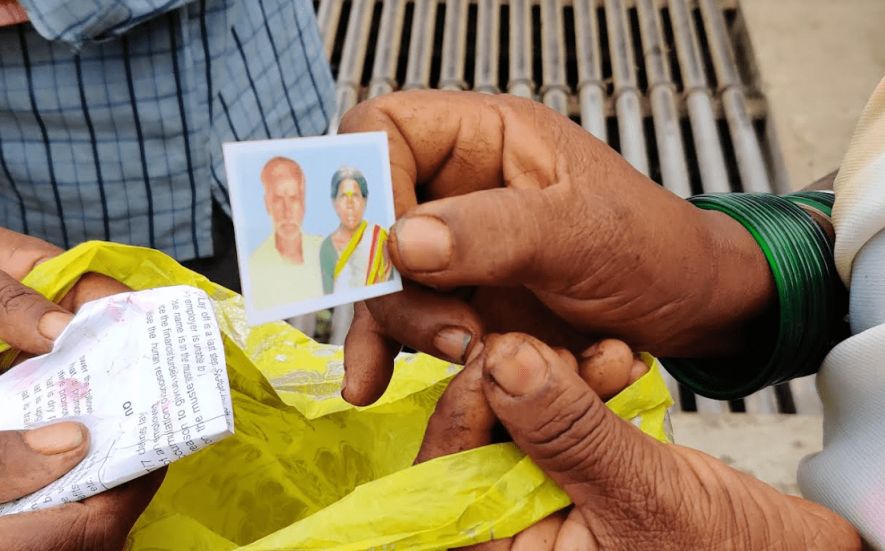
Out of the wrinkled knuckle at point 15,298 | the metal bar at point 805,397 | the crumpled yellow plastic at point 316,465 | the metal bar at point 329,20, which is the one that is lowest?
the metal bar at point 805,397

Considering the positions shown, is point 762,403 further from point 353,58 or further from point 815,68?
point 353,58

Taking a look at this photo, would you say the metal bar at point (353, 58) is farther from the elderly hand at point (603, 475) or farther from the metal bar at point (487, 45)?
the elderly hand at point (603, 475)

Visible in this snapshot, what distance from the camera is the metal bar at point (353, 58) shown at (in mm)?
1677

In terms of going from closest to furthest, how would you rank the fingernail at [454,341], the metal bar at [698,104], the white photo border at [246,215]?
the white photo border at [246,215], the fingernail at [454,341], the metal bar at [698,104]

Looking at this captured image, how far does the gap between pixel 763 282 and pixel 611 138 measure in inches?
41.4

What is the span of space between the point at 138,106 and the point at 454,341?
56cm

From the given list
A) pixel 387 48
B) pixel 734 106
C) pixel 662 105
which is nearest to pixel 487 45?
pixel 387 48

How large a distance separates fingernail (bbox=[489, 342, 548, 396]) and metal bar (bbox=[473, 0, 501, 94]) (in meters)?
1.28

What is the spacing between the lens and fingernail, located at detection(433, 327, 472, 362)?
60 cm

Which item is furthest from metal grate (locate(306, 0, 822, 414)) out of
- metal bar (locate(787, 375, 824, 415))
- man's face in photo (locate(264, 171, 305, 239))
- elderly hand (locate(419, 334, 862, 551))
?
man's face in photo (locate(264, 171, 305, 239))

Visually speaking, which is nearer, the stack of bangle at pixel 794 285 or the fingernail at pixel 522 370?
the fingernail at pixel 522 370

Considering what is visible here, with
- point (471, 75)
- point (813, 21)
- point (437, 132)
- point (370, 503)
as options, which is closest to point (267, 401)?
point (370, 503)

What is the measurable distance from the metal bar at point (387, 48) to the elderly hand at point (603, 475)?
127 centimetres

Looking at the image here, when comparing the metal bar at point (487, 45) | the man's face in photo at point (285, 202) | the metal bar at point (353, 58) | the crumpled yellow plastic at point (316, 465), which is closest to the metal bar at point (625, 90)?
the metal bar at point (487, 45)
